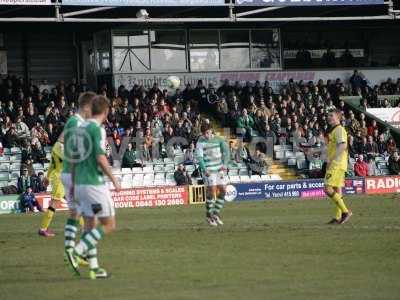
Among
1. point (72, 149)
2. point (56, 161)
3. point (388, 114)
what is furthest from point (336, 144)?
point (388, 114)

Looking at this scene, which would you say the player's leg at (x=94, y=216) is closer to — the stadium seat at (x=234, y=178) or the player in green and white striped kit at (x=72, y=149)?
the player in green and white striped kit at (x=72, y=149)

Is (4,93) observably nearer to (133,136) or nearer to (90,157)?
(133,136)

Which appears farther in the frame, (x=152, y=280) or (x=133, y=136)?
(x=133, y=136)

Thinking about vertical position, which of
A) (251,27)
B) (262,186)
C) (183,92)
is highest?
(251,27)

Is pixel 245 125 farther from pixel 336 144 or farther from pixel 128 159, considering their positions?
pixel 336 144

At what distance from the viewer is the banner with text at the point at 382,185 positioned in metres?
35.9

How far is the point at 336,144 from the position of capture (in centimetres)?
1980

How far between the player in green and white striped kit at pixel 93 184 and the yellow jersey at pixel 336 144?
27.6 ft

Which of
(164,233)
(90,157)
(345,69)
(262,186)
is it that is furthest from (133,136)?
(90,157)

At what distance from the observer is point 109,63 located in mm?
40938

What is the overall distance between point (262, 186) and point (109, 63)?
989 cm

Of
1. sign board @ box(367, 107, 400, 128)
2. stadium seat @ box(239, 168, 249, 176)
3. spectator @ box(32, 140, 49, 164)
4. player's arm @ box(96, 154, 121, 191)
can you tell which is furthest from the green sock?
sign board @ box(367, 107, 400, 128)

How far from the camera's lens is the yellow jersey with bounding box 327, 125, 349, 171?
64.6ft

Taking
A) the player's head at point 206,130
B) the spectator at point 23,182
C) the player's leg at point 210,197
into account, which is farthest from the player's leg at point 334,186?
the spectator at point 23,182
